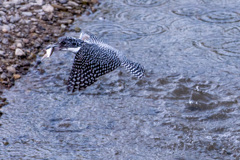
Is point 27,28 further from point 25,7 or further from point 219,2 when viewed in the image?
point 219,2

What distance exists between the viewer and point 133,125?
4918 mm

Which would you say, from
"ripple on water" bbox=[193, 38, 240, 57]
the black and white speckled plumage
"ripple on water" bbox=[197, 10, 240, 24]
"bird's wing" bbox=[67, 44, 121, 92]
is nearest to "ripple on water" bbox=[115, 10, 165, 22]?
"ripple on water" bbox=[197, 10, 240, 24]

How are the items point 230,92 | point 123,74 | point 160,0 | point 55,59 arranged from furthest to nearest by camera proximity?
point 160,0
point 55,59
point 123,74
point 230,92

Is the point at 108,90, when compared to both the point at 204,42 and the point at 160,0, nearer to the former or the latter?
the point at 204,42

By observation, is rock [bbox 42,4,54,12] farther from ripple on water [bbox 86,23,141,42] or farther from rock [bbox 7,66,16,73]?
rock [bbox 7,66,16,73]

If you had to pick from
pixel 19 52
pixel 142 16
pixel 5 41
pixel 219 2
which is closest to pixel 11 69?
pixel 19 52

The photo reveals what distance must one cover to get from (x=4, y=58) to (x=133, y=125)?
2.21m

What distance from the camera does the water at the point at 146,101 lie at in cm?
457

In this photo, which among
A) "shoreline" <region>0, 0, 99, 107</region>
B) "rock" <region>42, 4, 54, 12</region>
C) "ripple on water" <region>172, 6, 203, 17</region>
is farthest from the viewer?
"ripple on water" <region>172, 6, 203, 17</region>

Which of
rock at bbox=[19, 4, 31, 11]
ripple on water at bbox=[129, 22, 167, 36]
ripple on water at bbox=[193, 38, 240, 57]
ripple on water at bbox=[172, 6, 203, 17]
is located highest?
rock at bbox=[19, 4, 31, 11]

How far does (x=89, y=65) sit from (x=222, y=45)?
2.41 meters

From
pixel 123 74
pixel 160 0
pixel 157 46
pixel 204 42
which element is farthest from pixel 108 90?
pixel 160 0

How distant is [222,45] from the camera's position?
21.1ft

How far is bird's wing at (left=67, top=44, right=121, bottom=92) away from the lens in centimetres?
477
